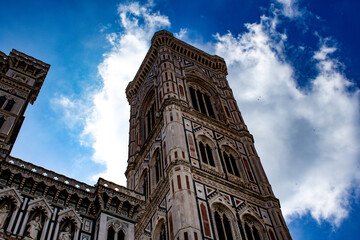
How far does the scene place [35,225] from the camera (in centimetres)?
1296

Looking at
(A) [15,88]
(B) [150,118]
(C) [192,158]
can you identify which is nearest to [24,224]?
(A) [15,88]

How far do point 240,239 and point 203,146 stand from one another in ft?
22.8

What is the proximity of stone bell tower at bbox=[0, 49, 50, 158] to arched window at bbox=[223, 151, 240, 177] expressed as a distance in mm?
10932

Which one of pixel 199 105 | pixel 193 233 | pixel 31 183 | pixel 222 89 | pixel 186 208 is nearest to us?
pixel 31 183

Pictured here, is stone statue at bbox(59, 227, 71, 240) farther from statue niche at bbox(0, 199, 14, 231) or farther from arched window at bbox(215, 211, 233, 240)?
arched window at bbox(215, 211, 233, 240)

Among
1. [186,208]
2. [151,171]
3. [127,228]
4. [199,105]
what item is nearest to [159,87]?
[199,105]

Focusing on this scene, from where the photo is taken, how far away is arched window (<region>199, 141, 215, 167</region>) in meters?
23.6

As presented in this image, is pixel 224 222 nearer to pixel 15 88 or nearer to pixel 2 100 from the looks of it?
pixel 2 100

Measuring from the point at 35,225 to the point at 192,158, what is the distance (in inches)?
436

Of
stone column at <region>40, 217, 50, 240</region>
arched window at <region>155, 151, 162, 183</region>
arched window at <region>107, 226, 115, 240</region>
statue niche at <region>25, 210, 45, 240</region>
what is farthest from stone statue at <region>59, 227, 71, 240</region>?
arched window at <region>155, 151, 162, 183</region>

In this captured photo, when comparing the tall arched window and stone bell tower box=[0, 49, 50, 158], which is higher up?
stone bell tower box=[0, 49, 50, 158]

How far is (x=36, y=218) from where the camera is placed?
1323 cm

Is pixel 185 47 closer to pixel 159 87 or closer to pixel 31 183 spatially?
pixel 159 87

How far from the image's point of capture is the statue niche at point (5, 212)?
12.5 meters
